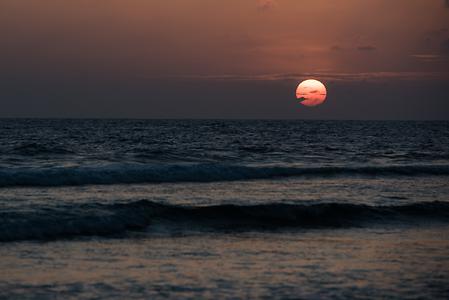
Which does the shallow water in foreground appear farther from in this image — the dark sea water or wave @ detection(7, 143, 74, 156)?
wave @ detection(7, 143, 74, 156)

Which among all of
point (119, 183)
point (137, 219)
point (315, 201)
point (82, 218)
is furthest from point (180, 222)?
point (119, 183)

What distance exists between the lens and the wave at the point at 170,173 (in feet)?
76.3

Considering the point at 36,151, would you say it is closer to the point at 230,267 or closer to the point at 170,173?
the point at 170,173

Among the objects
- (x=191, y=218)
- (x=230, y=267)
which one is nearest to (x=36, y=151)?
(x=191, y=218)

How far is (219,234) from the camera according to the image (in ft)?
46.7

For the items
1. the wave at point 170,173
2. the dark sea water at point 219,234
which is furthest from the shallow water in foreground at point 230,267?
the wave at point 170,173

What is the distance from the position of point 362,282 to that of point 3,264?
604 centimetres

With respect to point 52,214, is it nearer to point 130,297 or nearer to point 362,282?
point 130,297

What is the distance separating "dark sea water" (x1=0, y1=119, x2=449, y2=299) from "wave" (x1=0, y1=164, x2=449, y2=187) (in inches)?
3.6

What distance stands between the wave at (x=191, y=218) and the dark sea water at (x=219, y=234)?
43 millimetres

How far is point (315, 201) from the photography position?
19.2 metres

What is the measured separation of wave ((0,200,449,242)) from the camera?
13.7 meters

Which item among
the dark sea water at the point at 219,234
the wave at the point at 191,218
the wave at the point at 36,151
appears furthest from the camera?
the wave at the point at 36,151

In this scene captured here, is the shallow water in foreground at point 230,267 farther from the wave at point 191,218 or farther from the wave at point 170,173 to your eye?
the wave at point 170,173
